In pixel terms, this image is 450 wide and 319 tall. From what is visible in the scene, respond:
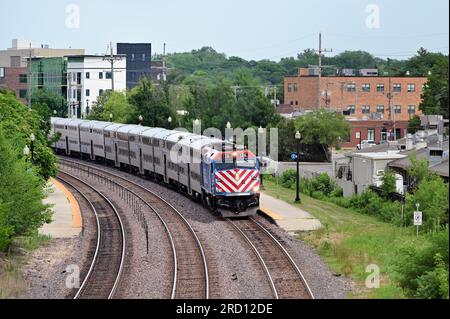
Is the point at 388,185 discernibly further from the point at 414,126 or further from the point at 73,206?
the point at 414,126

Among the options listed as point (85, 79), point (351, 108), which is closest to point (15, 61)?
point (85, 79)

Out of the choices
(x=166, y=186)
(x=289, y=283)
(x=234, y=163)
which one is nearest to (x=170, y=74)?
(x=166, y=186)

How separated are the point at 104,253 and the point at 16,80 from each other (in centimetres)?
10780

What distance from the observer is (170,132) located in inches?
2028

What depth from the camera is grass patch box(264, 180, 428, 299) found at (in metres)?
27.5

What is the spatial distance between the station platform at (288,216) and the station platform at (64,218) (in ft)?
26.5

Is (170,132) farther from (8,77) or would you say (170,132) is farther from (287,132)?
(8,77)

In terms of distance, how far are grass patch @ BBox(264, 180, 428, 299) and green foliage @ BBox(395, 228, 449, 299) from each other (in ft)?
1.74

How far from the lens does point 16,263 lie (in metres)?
30.0

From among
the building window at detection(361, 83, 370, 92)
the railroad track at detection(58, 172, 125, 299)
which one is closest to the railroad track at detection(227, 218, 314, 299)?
the railroad track at detection(58, 172, 125, 299)

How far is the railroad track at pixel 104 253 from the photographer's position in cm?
2616

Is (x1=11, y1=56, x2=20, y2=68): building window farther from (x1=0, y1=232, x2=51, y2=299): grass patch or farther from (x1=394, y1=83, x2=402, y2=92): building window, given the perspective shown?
(x1=0, y1=232, x2=51, y2=299): grass patch

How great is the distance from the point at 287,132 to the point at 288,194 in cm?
2298
